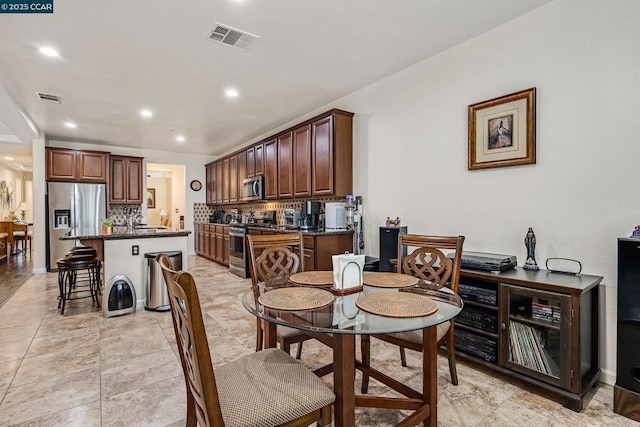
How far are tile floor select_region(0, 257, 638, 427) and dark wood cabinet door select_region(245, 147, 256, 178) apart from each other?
3060 mm

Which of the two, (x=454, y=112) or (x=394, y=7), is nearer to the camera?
(x=394, y=7)

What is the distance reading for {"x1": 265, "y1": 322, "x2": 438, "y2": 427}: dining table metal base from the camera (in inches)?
49.5

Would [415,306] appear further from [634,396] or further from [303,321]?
[634,396]

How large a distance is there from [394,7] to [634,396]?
2898 mm

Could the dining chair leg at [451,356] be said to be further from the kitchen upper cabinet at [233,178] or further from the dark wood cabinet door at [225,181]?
the dark wood cabinet door at [225,181]

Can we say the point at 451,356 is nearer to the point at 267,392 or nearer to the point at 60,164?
the point at 267,392

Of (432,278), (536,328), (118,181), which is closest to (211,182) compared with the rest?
(118,181)

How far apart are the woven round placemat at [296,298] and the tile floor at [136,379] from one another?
31.2 inches

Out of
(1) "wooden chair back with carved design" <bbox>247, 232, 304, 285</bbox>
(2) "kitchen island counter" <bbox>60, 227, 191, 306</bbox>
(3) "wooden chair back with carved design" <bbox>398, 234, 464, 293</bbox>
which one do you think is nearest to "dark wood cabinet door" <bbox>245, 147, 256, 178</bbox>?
(2) "kitchen island counter" <bbox>60, 227, 191, 306</bbox>

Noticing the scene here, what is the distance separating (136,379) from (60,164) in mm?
5737

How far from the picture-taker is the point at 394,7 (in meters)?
2.41

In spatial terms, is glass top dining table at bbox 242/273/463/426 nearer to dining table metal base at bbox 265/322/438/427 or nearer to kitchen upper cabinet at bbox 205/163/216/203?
dining table metal base at bbox 265/322/438/427

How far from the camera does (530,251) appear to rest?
2.39 meters

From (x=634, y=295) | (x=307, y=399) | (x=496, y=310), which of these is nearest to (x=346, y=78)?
(x=496, y=310)
